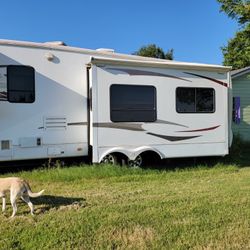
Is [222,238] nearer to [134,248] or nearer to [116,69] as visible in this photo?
[134,248]

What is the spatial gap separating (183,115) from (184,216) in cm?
484

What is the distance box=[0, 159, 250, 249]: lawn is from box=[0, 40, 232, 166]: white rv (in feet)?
2.71

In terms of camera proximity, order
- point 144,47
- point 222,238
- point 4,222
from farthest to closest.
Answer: point 144,47 → point 4,222 → point 222,238

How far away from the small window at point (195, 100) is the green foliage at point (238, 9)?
1.90m

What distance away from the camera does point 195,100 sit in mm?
10148

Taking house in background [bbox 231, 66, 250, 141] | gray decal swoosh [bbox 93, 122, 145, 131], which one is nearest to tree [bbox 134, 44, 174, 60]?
house in background [bbox 231, 66, 250, 141]

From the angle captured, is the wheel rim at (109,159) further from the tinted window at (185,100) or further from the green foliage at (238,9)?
the green foliage at (238,9)

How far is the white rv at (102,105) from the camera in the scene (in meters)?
8.55

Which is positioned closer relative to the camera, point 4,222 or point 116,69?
point 4,222

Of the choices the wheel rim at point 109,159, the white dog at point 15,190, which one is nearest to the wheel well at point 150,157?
the wheel rim at point 109,159

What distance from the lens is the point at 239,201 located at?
6199 mm

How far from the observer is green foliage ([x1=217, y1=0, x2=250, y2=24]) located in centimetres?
940

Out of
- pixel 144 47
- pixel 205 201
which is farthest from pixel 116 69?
pixel 144 47

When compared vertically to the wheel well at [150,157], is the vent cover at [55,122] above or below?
above
